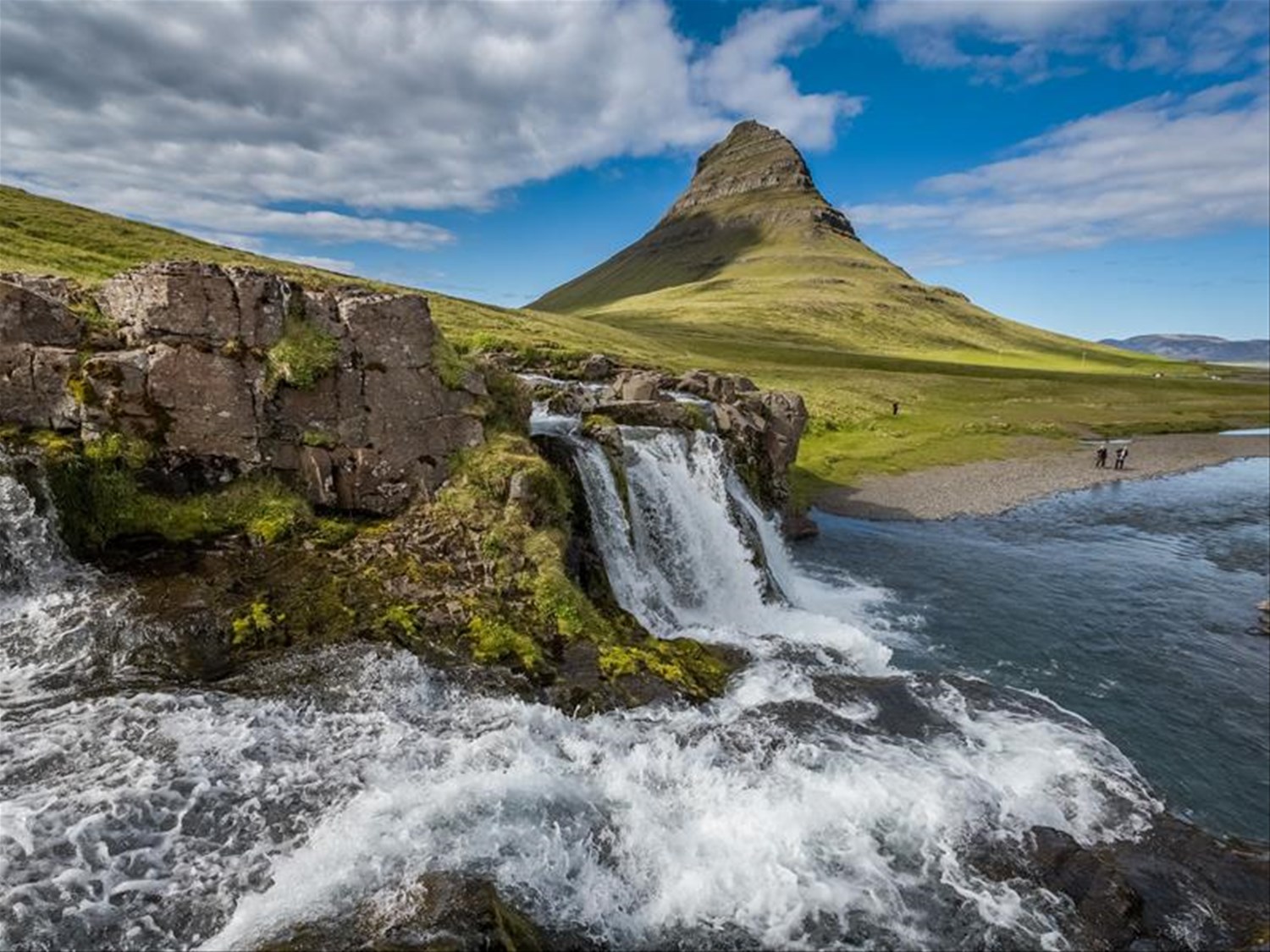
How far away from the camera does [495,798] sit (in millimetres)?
14422

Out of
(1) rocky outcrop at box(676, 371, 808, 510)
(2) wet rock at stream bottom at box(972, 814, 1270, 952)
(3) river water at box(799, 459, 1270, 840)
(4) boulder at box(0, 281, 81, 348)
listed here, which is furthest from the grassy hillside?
(2) wet rock at stream bottom at box(972, 814, 1270, 952)

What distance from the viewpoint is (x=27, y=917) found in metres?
10.6

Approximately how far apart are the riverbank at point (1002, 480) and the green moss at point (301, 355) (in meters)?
40.6

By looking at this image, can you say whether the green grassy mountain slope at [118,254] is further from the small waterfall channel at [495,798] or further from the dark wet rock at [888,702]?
the dark wet rock at [888,702]

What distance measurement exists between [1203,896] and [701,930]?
10.9 metres

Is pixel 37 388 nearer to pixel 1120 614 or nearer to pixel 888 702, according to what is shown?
pixel 888 702

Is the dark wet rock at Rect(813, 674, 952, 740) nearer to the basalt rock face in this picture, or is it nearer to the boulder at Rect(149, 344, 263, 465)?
the basalt rock face

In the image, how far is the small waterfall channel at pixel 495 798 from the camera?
39.0 feet

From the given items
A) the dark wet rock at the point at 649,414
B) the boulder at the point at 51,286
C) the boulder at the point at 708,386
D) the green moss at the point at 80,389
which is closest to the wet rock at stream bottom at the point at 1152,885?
the dark wet rock at the point at 649,414

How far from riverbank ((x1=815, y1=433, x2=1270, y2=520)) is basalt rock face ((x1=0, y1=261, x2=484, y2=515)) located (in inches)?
1511

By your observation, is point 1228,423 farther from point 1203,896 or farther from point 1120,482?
point 1203,896

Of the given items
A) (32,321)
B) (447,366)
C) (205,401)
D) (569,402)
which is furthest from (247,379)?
(569,402)

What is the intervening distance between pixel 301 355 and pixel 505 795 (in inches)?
568

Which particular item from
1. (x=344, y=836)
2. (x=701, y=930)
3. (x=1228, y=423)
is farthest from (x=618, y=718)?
(x=1228, y=423)
